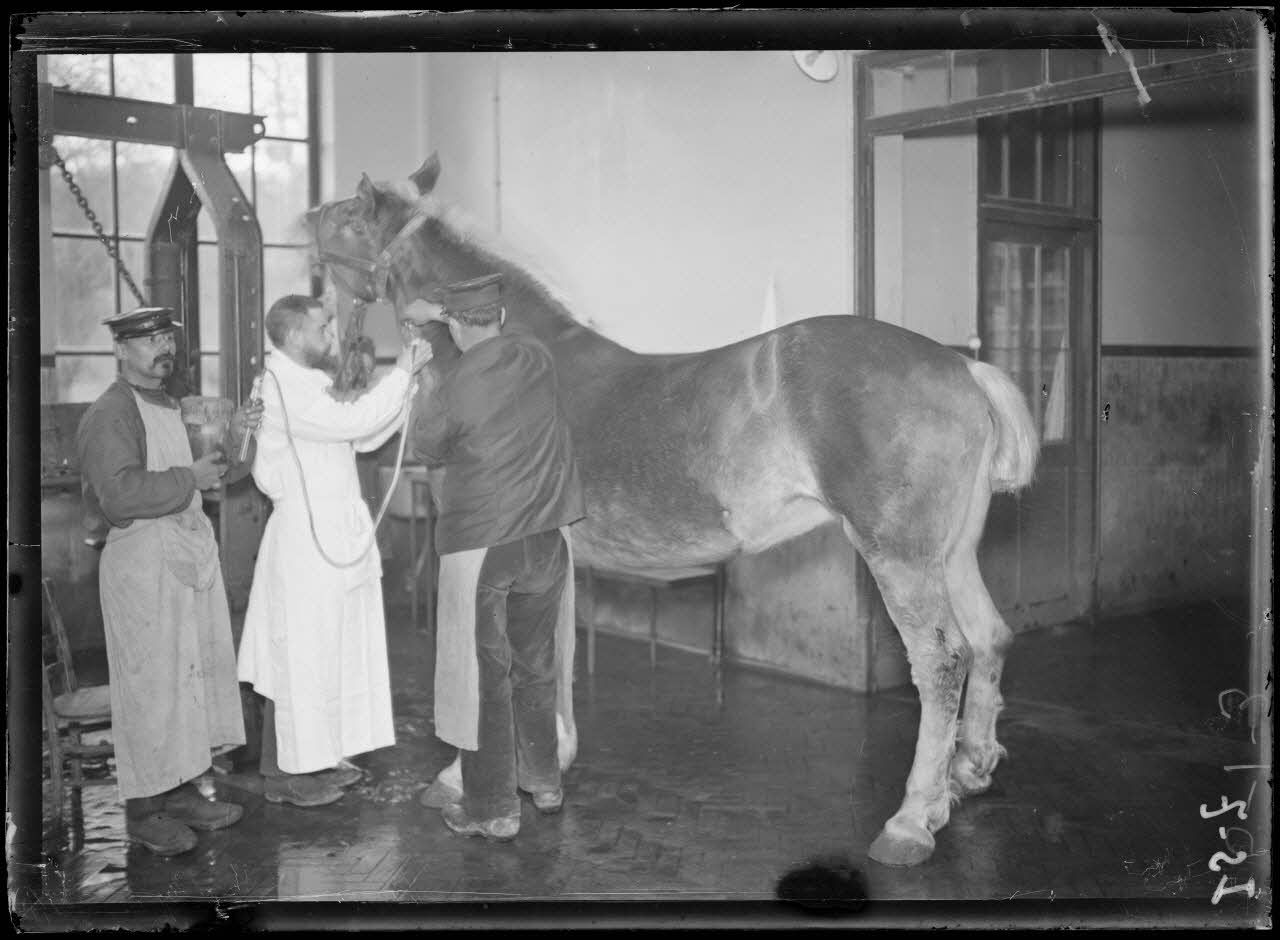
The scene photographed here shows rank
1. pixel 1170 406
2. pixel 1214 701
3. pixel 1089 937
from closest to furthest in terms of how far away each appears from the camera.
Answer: pixel 1089 937 < pixel 1214 701 < pixel 1170 406

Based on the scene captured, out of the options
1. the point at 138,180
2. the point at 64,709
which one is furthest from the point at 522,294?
the point at 64,709

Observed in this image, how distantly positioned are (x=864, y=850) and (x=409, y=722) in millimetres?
2327

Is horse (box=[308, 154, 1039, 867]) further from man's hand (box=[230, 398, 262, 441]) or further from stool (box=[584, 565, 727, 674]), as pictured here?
stool (box=[584, 565, 727, 674])

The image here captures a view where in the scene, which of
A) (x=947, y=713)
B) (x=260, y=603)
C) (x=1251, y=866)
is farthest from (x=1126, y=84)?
(x=260, y=603)

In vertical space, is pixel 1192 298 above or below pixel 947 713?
above

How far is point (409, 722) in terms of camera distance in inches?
214

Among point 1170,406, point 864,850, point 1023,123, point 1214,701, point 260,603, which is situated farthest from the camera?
point 1170,406

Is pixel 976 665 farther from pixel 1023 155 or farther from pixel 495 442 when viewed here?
pixel 1023 155

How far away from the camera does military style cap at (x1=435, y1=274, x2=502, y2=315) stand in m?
4.25

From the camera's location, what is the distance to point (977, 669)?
445cm

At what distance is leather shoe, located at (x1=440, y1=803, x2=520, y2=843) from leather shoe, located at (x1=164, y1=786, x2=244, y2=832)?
83cm

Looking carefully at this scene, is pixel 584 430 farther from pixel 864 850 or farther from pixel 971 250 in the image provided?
pixel 971 250

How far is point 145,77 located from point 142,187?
2.64 feet

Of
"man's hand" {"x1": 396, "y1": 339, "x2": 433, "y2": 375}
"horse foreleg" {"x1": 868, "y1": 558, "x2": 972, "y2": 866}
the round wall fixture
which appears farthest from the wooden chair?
the round wall fixture
